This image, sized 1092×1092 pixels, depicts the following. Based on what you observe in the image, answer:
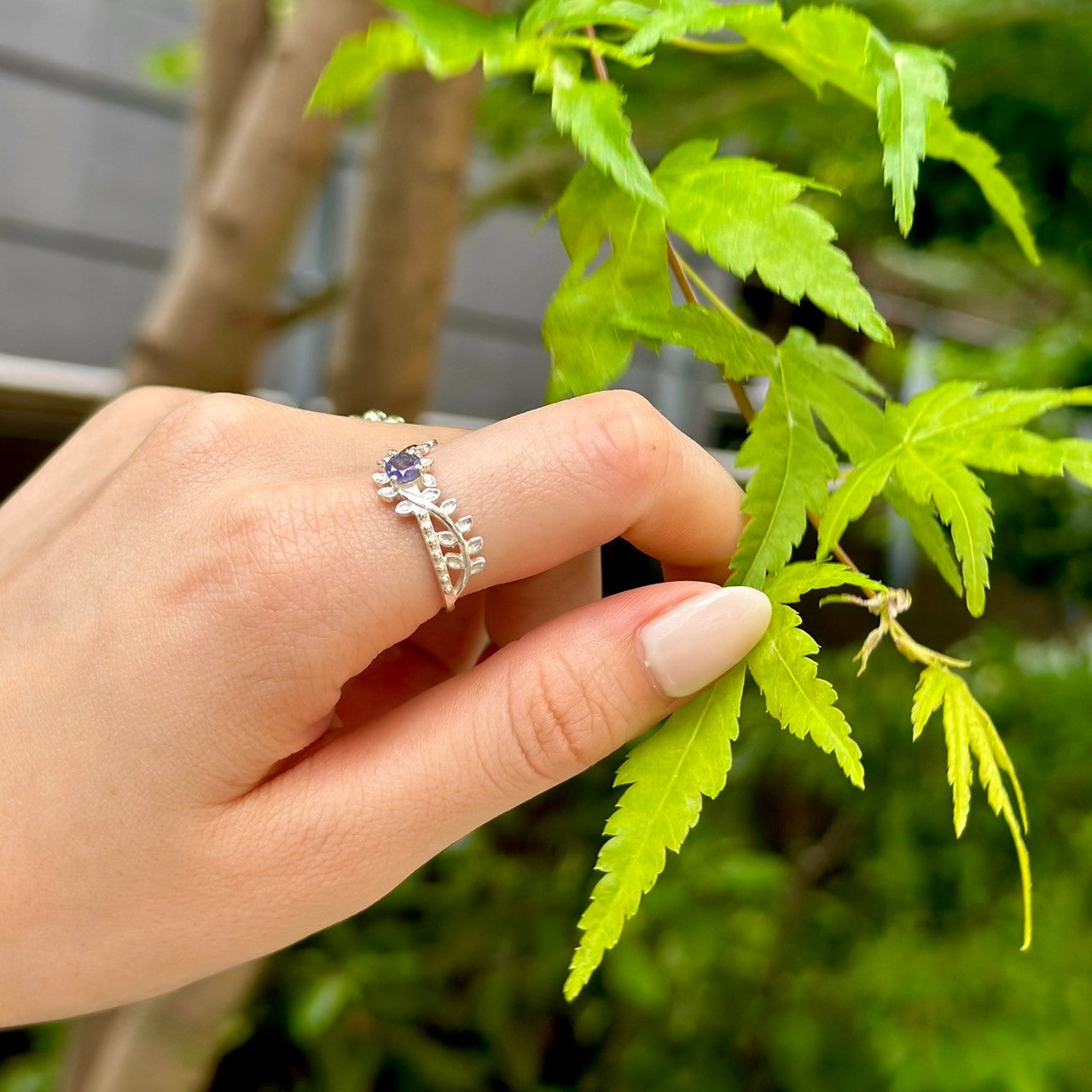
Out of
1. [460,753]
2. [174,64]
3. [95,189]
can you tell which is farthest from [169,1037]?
[95,189]

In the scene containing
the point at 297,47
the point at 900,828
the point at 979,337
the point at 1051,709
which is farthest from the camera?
the point at 979,337

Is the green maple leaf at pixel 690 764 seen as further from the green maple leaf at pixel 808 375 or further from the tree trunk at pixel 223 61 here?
the tree trunk at pixel 223 61

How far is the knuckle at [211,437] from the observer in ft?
1.80

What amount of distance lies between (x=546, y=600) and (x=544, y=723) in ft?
0.47

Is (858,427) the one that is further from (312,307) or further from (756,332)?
(312,307)

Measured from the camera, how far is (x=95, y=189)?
3.34 m

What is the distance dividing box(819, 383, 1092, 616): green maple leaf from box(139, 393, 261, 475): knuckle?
0.32 m

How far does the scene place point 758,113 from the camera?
1360mm

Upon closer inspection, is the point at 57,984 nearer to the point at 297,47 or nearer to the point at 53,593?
the point at 53,593

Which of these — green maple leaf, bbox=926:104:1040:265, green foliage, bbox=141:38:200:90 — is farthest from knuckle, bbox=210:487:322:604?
green foliage, bbox=141:38:200:90

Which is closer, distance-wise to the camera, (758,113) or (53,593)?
(53,593)

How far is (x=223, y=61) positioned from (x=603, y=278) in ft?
3.94

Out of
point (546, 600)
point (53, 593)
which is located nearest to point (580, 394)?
point (546, 600)

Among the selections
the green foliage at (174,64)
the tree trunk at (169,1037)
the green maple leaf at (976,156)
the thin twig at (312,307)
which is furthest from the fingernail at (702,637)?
the green foliage at (174,64)
